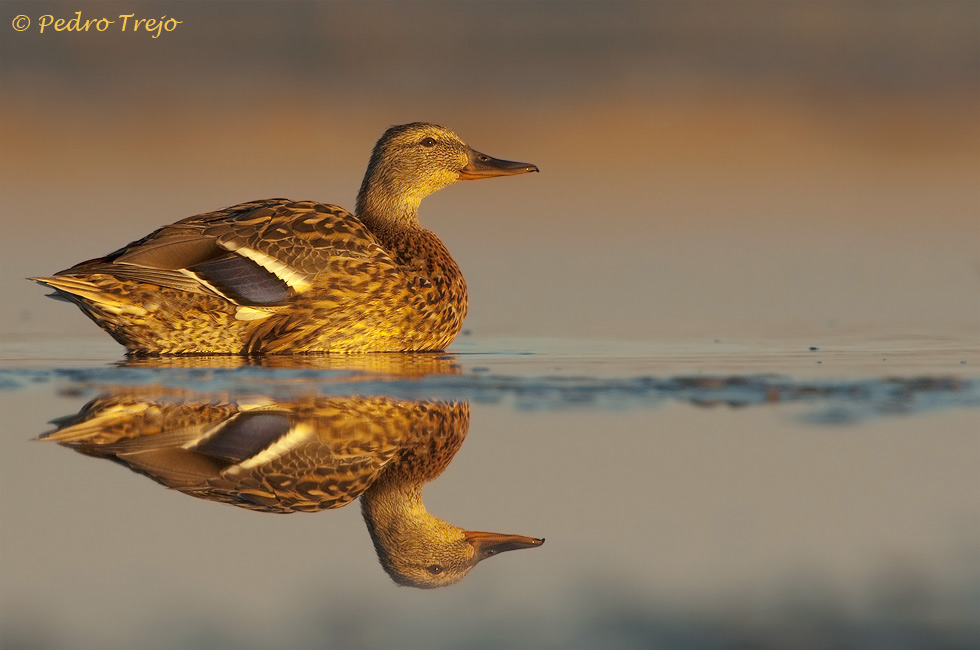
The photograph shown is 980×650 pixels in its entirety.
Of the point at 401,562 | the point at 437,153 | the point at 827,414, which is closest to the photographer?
the point at 401,562

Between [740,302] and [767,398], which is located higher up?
[740,302]

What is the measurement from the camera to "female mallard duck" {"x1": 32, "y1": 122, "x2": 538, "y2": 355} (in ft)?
24.2

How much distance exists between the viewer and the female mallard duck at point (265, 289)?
7367 millimetres

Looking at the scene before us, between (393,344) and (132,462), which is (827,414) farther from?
(393,344)

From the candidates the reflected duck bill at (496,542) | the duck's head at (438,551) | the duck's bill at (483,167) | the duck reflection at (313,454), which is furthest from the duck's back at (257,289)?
the reflected duck bill at (496,542)

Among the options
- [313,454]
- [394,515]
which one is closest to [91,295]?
[313,454]

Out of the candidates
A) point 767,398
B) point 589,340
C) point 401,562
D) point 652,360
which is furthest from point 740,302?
point 401,562

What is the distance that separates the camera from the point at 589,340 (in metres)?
7.95

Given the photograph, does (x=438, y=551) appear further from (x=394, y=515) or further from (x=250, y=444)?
(x=250, y=444)

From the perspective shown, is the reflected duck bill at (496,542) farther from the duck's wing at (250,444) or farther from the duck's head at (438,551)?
the duck's wing at (250,444)

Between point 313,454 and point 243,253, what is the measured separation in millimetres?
3441

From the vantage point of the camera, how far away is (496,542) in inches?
142

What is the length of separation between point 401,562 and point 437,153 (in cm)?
568

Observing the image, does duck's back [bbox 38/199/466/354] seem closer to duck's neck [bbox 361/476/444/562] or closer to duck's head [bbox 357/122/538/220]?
duck's head [bbox 357/122/538/220]
